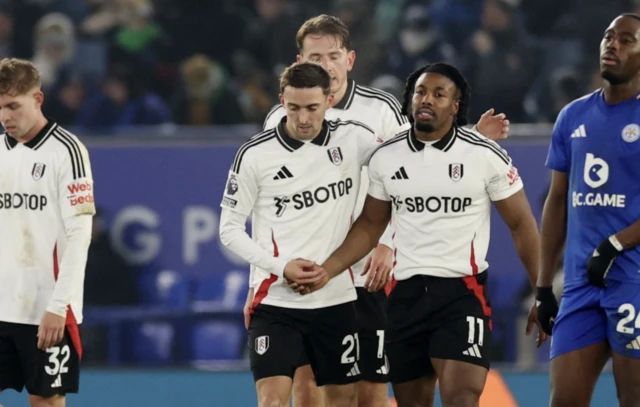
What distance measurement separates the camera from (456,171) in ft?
22.2

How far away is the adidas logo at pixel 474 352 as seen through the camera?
261 inches

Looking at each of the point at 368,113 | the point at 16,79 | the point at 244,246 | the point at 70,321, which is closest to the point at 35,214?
the point at 70,321

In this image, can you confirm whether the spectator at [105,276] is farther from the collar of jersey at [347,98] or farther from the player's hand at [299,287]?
the player's hand at [299,287]

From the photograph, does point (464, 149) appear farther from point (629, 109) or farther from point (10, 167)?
point (10, 167)

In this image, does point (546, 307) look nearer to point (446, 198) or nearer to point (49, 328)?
point (446, 198)

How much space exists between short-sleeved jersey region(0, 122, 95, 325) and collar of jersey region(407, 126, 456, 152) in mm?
1623

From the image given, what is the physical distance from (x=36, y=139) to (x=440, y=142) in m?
2.01

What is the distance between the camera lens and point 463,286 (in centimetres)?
677

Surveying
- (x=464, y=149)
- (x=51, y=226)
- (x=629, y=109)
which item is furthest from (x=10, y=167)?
(x=629, y=109)

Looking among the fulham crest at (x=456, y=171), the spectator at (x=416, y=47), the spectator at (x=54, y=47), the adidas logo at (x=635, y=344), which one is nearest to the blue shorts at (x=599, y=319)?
the adidas logo at (x=635, y=344)

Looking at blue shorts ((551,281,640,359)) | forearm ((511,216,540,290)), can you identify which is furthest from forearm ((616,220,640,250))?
forearm ((511,216,540,290))

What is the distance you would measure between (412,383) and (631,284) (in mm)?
1228

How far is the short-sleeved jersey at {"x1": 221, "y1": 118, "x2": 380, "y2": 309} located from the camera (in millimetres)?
6941

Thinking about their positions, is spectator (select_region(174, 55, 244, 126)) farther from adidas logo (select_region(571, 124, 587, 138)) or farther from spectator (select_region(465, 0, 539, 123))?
adidas logo (select_region(571, 124, 587, 138))
